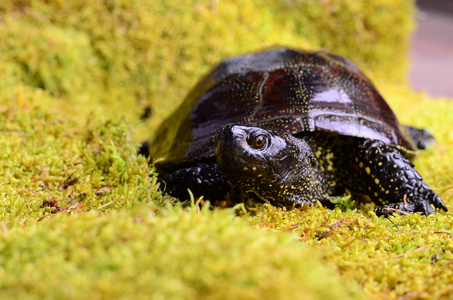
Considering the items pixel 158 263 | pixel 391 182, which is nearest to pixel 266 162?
pixel 391 182

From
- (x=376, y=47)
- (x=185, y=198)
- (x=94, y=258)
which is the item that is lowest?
(x=185, y=198)

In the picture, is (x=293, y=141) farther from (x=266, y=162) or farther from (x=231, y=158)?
(x=231, y=158)

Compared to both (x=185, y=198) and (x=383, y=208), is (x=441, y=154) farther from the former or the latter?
(x=185, y=198)

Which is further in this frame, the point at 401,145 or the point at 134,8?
the point at 134,8

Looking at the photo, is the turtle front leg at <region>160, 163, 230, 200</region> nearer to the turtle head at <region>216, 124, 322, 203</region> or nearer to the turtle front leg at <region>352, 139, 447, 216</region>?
the turtle head at <region>216, 124, 322, 203</region>

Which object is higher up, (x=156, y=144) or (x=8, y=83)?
(x=8, y=83)

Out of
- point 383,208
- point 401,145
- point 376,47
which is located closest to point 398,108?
point 376,47
